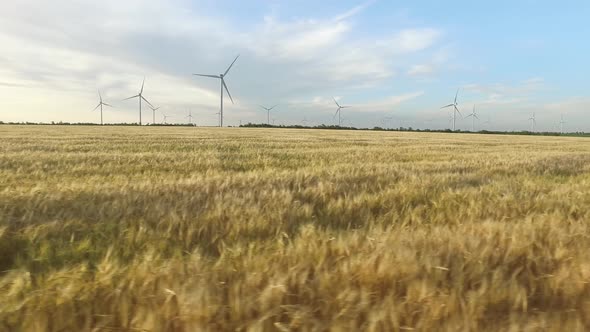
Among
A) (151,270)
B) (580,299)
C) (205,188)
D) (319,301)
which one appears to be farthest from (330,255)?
(205,188)

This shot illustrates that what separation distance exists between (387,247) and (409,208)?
1.71 metres

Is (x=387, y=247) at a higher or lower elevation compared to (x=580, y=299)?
higher

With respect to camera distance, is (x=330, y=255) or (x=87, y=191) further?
(x=87, y=191)

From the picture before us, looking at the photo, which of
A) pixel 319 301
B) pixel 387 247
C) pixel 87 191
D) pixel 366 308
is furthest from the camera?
pixel 87 191

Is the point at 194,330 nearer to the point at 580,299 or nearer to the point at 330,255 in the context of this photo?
the point at 330,255

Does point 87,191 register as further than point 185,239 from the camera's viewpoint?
Yes

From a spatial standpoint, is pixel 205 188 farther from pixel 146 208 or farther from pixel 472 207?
pixel 472 207

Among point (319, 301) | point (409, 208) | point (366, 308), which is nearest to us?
point (366, 308)

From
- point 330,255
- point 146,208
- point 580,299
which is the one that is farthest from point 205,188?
point 580,299

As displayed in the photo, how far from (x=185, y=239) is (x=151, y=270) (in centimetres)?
89

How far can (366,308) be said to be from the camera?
1692 mm

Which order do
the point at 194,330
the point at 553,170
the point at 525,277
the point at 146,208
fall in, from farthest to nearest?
the point at 553,170, the point at 146,208, the point at 525,277, the point at 194,330

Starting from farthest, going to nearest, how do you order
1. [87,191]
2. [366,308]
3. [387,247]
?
1. [87,191]
2. [387,247]
3. [366,308]

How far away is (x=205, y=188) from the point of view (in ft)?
15.5
